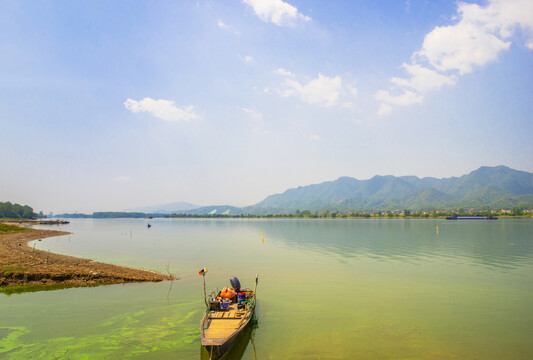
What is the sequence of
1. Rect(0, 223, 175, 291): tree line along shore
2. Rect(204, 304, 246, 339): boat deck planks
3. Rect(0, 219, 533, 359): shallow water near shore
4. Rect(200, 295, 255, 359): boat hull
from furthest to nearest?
1. Rect(0, 223, 175, 291): tree line along shore
2. Rect(0, 219, 533, 359): shallow water near shore
3. Rect(204, 304, 246, 339): boat deck planks
4. Rect(200, 295, 255, 359): boat hull

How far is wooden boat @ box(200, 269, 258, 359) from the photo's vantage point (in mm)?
14789

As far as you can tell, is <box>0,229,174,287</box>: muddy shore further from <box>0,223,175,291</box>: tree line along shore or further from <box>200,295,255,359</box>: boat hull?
<box>200,295,255,359</box>: boat hull

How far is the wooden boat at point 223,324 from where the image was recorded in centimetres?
1479

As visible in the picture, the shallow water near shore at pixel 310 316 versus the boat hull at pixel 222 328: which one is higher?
the boat hull at pixel 222 328

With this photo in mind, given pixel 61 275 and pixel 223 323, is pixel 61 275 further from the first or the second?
pixel 223 323

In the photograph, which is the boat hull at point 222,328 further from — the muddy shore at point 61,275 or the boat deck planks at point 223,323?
the muddy shore at point 61,275

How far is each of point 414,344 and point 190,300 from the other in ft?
58.7

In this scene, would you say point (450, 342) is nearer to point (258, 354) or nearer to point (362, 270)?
point (258, 354)

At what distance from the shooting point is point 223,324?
17297 mm

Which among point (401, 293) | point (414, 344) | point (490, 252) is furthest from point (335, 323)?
point (490, 252)

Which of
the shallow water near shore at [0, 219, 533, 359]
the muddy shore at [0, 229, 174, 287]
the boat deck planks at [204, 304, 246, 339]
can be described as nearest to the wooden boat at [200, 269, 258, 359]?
the boat deck planks at [204, 304, 246, 339]

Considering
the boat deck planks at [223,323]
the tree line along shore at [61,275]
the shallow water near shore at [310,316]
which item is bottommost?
the shallow water near shore at [310,316]

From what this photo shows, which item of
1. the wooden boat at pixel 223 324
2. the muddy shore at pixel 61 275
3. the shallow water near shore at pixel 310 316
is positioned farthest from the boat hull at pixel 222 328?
the muddy shore at pixel 61 275

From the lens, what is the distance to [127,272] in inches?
1400
